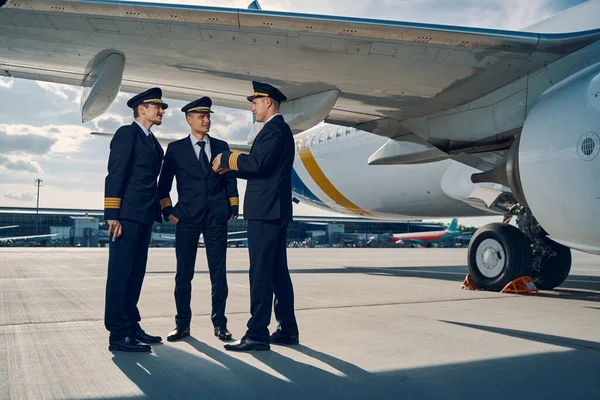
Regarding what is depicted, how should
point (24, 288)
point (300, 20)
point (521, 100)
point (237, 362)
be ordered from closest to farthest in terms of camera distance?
point (237, 362) < point (300, 20) < point (521, 100) < point (24, 288)

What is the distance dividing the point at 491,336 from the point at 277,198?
81.6 inches

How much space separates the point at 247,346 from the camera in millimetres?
3982

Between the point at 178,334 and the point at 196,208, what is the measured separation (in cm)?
100

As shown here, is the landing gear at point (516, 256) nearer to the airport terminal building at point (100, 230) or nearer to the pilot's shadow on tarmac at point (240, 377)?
the pilot's shadow on tarmac at point (240, 377)

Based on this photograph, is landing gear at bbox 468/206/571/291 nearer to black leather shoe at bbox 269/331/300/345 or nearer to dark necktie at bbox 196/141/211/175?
black leather shoe at bbox 269/331/300/345

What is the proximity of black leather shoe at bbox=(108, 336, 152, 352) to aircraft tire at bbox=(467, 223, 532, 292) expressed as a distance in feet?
19.1

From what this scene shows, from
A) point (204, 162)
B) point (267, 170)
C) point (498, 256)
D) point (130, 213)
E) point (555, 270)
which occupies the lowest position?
point (555, 270)

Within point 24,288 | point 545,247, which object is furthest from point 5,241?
point 545,247

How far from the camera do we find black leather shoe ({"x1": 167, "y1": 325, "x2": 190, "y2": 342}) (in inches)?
172

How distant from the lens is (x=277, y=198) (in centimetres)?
415

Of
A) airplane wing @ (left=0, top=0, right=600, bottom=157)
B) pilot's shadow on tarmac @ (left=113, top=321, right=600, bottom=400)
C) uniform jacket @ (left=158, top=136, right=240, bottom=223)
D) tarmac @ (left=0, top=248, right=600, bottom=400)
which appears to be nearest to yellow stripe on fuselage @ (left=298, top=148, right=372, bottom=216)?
airplane wing @ (left=0, top=0, right=600, bottom=157)

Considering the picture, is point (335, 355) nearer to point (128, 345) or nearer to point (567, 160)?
point (128, 345)

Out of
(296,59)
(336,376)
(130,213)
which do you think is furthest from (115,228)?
(296,59)

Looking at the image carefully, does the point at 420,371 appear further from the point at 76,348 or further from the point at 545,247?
the point at 545,247
